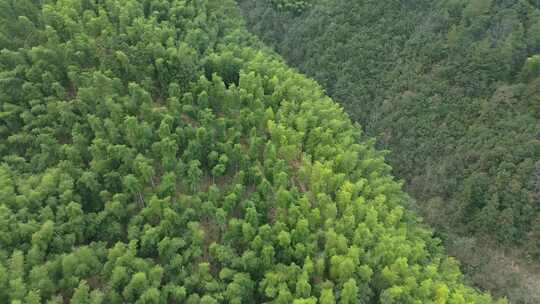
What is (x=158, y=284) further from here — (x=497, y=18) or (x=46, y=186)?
(x=497, y=18)

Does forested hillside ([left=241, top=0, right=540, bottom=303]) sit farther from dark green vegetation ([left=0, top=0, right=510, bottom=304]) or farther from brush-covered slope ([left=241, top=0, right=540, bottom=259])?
dark green vegetation ([left=0, top=0, right=510, bottom=304])

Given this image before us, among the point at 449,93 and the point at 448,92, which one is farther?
the point at 448,92

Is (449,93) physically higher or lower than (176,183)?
higher

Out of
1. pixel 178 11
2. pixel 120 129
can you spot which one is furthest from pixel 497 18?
pixel 120 129

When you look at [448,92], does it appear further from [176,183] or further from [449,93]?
[176,183]

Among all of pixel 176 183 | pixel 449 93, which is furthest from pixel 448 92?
pixel 176 183

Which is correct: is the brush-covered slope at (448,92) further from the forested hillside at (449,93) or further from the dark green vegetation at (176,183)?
the dark green vegetation at (176,183)

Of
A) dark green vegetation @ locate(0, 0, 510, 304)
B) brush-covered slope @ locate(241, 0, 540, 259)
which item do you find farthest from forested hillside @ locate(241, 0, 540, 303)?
dark green vegetation @ locate(0, 0, 510, 304)
